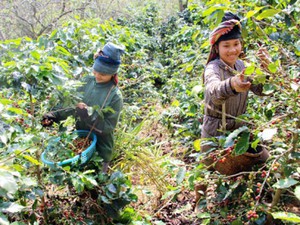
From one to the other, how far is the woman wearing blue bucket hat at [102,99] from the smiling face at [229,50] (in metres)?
0.68

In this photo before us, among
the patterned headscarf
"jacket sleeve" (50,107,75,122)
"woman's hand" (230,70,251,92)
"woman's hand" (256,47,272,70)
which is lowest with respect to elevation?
"jacket sleeve" (50,107,75,122)

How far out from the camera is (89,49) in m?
2.67

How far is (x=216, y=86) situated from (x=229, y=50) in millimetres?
398

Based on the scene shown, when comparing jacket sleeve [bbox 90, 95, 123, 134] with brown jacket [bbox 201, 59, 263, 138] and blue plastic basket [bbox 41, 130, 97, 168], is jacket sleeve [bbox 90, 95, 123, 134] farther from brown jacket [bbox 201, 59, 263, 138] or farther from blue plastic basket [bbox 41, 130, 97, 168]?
brown jacket [bbox 201, 59, 263, 138]

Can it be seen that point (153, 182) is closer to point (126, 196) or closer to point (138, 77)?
point (126, 196)

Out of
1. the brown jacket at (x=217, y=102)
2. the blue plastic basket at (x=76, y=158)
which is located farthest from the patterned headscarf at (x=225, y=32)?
the blue plastic basket at (x=76, y=158)

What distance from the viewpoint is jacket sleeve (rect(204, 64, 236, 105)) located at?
4.95ft

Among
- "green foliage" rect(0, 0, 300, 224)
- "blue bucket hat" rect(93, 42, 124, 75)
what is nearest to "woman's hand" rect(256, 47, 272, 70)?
"green foliage" rect(0, 0, 300, 224)

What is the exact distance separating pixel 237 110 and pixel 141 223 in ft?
3.03

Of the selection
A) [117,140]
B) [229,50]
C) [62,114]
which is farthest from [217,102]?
[117,140]

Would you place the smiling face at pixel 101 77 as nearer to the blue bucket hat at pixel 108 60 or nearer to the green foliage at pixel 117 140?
the blue bucket hat at pixel 108 60

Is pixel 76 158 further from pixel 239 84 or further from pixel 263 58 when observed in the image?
pixel 263 58

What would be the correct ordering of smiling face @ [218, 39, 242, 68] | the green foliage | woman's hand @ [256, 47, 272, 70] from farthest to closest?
1. smiling face @ [218, 39, 242, 68]
2. woman's hand @ [256, 47, 272, 70]
3. the green foliage

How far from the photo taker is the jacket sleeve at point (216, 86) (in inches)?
59.4
